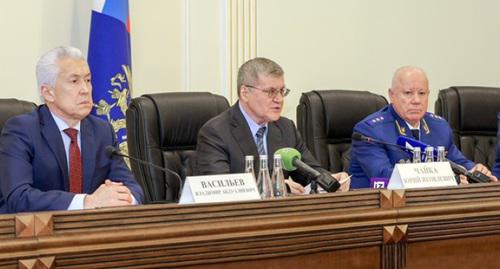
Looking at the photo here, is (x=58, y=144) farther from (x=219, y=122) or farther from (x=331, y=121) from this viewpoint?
(x=331, y=121)

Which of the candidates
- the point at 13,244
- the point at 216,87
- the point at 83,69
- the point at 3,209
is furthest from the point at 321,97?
the point at 13,244

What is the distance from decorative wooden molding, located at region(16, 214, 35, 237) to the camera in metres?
2.10

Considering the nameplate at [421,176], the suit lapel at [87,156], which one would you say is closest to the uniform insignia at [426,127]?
the nameplate at [421,176]

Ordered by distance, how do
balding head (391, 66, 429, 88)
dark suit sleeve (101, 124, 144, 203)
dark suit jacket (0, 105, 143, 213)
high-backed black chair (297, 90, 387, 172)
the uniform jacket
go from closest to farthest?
1. dark suit jacket (0, 105, 143, 213)
2. dark suit sleeve (101, 124, 144, 203)
3. the uniform jacket
4. balding head (391, 66, 429, 88)
5. high-backed black chair (297, 90, 387, 172)

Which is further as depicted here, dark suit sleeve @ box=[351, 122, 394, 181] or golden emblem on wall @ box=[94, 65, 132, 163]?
golden emblem on wall @ box=[94, 65, 132, 163]

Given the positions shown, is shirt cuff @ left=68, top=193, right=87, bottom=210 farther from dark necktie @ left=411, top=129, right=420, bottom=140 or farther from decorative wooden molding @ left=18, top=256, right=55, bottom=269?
dark necktie @ left=411, top=129, right=420, bottom=140

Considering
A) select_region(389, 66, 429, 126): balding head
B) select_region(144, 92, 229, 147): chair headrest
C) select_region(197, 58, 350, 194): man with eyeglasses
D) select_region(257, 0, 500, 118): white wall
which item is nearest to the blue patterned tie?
select_region(197, 58, 350, 194): man with eyeglasses

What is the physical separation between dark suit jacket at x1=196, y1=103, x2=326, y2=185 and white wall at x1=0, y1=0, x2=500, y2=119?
114 centimetres

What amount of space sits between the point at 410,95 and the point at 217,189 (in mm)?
1881

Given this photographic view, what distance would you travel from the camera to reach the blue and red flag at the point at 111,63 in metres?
4.27

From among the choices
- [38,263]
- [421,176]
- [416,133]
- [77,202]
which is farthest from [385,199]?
[416,133]

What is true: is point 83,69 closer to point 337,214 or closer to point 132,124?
point 132,124

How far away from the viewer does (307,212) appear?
8.31 feet

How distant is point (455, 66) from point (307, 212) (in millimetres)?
3575
